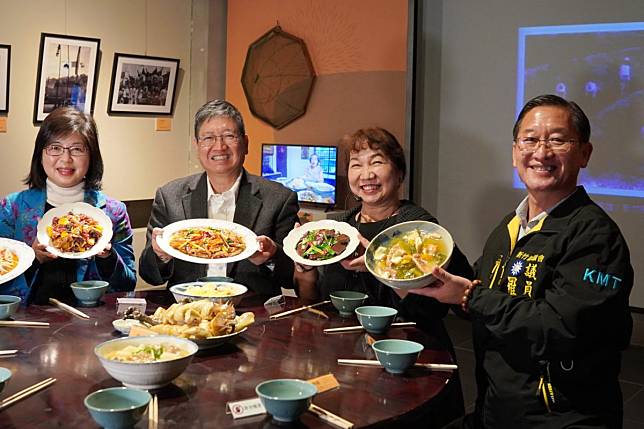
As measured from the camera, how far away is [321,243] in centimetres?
255

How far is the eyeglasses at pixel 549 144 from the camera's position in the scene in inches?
78.8

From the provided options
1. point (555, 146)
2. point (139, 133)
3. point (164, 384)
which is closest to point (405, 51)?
point (139, 133)

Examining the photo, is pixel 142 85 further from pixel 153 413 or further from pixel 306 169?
pixel 153 413

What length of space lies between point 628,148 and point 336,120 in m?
2.16

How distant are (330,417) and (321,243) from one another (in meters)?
1.06

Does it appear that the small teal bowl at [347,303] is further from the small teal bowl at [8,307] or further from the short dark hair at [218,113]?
the small teal bowl at [8,307]

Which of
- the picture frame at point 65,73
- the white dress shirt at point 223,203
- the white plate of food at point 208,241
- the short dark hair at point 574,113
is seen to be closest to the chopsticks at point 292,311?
the white plate of food at point 208,241

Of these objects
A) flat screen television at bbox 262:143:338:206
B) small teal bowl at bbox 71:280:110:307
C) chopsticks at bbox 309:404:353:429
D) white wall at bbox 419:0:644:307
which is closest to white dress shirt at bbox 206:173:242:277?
small teal bowl at bbox 71:280:110:307

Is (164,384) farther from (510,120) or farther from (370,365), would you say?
(510,120)

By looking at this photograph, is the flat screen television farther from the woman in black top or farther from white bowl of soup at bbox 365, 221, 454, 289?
white bowl of soup at bbox 365, 221, 454, 289

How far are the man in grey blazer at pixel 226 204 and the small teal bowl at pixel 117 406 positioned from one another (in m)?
1.30

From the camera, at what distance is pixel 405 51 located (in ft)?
16.8

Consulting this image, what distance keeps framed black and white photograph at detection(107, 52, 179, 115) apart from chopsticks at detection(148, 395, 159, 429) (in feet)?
14.3

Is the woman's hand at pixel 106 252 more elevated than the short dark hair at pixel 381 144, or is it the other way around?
the short dark hair at pixel 381 144
